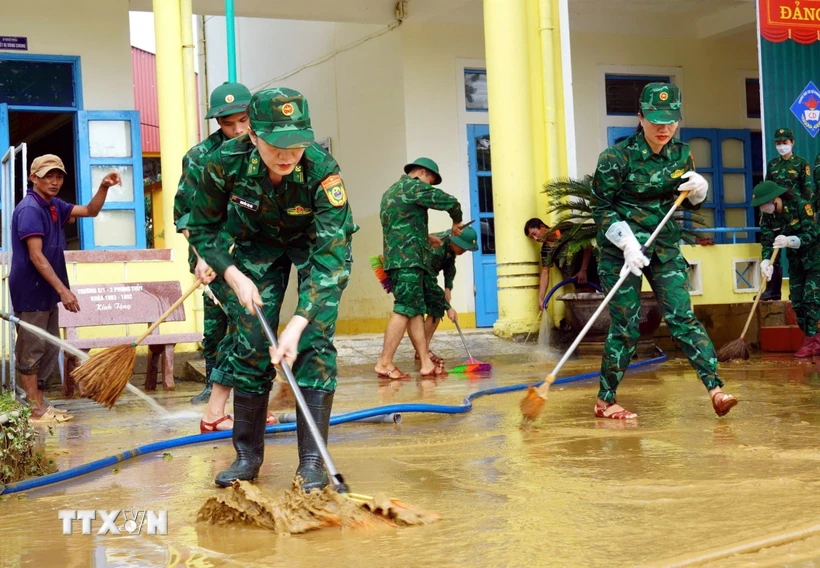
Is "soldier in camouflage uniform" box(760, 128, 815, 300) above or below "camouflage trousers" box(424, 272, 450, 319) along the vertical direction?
above

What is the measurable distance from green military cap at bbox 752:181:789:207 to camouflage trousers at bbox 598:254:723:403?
453 centimetres

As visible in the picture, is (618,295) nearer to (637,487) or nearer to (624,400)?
(624,400)

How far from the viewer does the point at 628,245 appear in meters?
5.61

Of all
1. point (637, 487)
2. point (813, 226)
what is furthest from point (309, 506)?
point (813, 226)

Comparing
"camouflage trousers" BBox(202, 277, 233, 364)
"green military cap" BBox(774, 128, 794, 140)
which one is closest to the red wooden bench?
"camouflage trousers" BBox(202, 277, 233, 364)

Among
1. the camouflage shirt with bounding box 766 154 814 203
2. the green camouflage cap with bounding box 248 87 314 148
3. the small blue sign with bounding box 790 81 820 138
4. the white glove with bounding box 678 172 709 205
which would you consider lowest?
the white glove with bounding box 678 172 709 205

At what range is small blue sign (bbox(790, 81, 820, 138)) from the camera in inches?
443

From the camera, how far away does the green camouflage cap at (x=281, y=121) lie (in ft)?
12.1

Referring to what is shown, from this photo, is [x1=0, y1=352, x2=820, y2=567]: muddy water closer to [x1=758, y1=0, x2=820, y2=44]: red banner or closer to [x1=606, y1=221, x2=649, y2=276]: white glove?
[x1=606, y1=221, x2=649, y2=276]: white glove

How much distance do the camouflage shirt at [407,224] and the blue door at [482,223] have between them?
4471 millimetres

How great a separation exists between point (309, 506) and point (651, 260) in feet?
10.2

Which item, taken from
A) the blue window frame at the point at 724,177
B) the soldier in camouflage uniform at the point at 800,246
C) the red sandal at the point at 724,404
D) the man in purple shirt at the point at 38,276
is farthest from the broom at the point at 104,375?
the blue window frame at the point at 724,177

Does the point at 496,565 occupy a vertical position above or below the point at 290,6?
below

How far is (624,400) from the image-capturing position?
6676 millimetres
